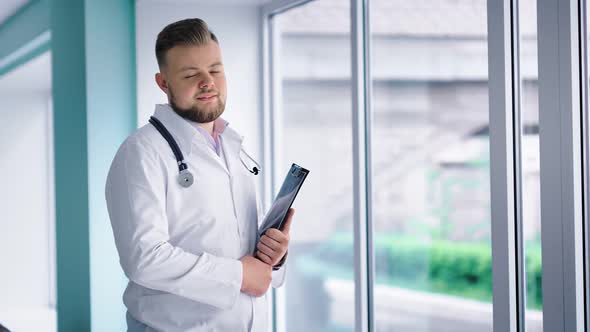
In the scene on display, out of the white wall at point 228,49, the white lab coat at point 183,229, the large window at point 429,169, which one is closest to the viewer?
the white lab coat at point 183,229

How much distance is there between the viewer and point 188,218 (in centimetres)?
147

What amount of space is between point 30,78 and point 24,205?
→ 57.6 inches

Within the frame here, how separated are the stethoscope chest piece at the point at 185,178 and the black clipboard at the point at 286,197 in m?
0.24

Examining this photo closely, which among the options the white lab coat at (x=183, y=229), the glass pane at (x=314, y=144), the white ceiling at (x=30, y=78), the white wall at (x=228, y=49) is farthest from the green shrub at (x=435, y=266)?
the white lab coat at (x=183, y=229)

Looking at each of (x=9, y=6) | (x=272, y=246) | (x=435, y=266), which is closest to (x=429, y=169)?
(x=435, y=266)

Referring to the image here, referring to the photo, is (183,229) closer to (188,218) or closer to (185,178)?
(188,218)

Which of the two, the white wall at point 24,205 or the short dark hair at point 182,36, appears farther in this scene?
the white wall at point 24,205

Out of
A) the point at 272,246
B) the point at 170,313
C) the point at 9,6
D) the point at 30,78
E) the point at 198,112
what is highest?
the point at 9,6

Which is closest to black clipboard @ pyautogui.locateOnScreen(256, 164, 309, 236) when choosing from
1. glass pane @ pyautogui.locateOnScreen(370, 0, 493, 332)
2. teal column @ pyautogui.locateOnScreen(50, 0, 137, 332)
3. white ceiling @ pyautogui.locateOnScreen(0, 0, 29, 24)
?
teal column @ pyautogui.locateOnScreen(50, 0, 137, 332)

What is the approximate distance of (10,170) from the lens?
578 centimetres

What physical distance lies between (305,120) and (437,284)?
156 inches

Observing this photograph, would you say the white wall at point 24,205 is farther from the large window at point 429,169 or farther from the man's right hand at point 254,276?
the man's right hand at point 254,276

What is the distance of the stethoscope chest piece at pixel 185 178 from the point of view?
1.45 m

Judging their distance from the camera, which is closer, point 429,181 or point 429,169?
point 429,169
